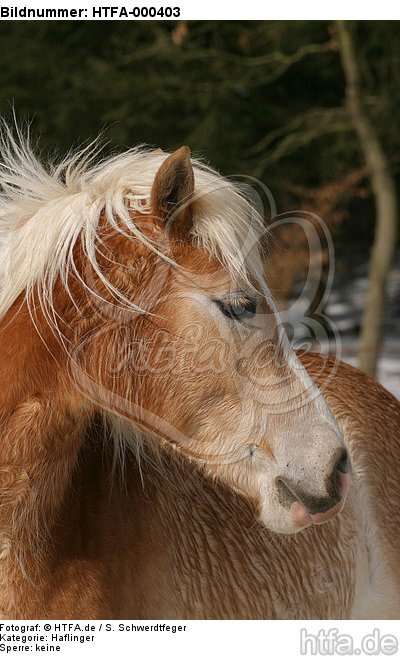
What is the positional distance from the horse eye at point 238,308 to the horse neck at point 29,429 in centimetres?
52

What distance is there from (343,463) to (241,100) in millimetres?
10899

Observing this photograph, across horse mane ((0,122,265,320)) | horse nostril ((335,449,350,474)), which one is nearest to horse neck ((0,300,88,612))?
horse mane ((0,122,265,320))

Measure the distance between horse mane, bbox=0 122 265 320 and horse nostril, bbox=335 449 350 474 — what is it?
2.02ft

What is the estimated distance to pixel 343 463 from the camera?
2.58 metres

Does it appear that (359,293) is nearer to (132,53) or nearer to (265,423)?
(132,53)

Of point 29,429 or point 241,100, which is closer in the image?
point 29,429

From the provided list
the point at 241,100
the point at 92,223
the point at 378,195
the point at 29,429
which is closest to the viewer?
the point at 29,429

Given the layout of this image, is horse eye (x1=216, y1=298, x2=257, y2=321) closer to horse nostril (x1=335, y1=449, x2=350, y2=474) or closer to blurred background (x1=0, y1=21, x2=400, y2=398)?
horse nostril (x1=335, y1=449, x2=350, y2=474)

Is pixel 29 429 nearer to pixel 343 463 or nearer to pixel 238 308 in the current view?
pixel 238 308

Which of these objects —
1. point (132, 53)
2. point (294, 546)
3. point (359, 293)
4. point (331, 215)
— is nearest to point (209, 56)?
point (132, 53)

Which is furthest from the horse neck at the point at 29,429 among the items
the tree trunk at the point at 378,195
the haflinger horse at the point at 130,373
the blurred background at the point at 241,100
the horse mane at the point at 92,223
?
the tree trunk at the point at 378,195

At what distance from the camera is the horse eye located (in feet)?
8.43

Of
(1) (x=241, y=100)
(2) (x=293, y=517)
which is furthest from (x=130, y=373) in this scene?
(1) (x=241, y=100)

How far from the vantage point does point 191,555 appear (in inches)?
119
